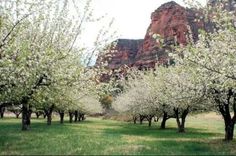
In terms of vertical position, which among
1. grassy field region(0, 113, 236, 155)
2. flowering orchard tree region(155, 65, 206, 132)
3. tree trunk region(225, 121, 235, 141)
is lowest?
grassy field region(0, 113, 236, 155)

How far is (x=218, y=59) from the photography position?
32438 millimetres

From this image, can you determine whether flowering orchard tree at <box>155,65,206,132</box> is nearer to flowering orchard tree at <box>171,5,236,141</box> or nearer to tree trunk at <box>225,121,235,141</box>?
flowering orchard tree at <box>171,5,236,141</box>

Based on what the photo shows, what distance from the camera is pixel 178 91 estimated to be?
147ft

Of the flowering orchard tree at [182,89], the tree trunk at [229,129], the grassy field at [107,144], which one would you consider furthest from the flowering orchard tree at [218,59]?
the grassy field at [107,144]

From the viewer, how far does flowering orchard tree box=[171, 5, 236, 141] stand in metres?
23.2

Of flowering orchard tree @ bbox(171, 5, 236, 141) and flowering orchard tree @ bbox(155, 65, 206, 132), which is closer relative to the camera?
flowering orchard tree @ bbox(171, 5, 236, 141)

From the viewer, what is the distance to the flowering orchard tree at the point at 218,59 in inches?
912

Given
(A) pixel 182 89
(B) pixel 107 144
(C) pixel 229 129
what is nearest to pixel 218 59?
(C) pixel 229 129

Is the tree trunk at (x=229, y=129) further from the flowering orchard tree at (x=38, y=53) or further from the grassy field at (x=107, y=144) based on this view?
the flowering orchard tree at (x=38, y=53)

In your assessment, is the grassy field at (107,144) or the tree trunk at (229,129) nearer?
the grassy field at (107,144)

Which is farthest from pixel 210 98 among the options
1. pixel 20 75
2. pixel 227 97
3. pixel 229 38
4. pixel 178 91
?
pixel 20 75

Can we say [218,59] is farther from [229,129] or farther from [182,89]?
[182,89]

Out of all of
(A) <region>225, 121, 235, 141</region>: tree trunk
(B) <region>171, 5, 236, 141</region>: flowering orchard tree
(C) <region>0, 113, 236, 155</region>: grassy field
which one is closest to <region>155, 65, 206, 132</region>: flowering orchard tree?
(B) <region>171, 5, 236, 141</region>: flowering orchard tree

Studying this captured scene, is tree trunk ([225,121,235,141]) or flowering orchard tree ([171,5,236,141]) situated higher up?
flowering orchard tree ([171,5,236,141])
